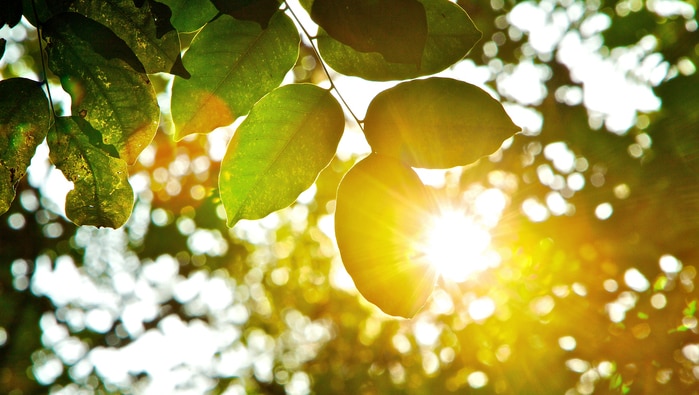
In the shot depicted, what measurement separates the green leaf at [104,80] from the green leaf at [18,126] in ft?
0.20

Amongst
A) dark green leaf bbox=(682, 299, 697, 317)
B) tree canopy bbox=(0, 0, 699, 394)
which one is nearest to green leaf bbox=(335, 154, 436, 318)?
tree canopy bbox=(0, 0, 699, 394)

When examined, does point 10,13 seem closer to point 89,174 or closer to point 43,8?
point 43,8

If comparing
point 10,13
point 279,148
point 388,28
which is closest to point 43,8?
point 10,13

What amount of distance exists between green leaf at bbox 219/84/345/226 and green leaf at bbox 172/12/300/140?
4 centimetres

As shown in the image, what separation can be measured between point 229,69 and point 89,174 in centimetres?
29

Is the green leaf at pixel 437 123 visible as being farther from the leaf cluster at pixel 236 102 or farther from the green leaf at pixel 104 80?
the green leaf at pixel 104 80

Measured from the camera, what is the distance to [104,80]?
2.79 feet

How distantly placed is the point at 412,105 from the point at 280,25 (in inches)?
10.5

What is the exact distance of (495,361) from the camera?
508cm

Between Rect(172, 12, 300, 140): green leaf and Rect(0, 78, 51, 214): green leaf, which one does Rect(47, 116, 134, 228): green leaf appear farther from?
Rect(172, 12, 300, 140): green leaf

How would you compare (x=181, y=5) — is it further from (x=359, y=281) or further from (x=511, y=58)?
(x=511, y=58)

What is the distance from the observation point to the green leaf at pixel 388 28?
75 centimetres

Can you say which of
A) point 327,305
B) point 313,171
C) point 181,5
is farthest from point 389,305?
point 327,305

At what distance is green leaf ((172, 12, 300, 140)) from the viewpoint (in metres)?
0.89
